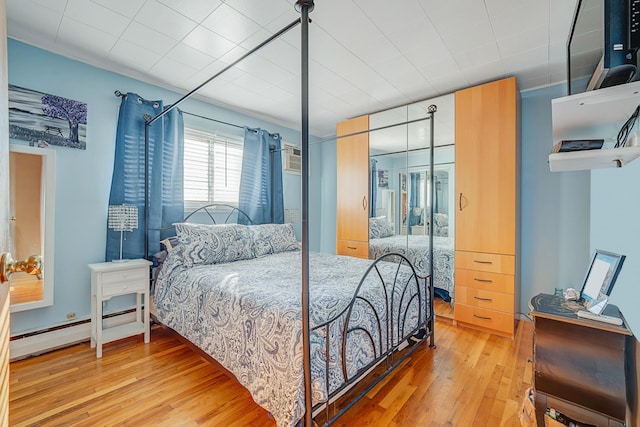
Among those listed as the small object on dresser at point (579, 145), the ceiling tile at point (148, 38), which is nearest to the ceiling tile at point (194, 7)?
the ceiling tile at point (148, 38)

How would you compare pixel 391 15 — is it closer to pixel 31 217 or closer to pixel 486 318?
pixel 486 318

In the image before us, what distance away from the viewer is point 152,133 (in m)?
2.85

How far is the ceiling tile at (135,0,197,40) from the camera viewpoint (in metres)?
1.85

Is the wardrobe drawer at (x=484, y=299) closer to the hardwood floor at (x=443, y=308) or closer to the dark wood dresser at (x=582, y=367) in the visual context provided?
the hardwood floor at (x=443, y=308)

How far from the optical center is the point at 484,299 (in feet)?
9.27

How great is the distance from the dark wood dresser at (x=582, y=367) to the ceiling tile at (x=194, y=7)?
8.73 ft

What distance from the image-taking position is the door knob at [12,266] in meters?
0.65

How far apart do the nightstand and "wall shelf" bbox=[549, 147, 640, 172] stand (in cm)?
303

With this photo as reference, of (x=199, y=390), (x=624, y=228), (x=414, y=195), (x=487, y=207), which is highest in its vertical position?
(x=414, y=195)

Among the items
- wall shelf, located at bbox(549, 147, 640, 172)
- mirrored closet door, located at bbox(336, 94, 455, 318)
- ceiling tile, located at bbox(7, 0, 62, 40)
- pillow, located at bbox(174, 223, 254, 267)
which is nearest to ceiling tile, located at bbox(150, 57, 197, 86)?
ceiling tile, located at bbox(7, 0, 62, 40)

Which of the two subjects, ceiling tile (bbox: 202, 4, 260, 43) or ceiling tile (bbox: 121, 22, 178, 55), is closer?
ceiling tile (bbox: 202, 4, 260, 43)

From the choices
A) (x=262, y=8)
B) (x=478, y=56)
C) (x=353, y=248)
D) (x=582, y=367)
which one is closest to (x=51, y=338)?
(x=262, y=8)

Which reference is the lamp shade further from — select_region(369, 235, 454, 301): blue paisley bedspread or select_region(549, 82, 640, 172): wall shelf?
select_region(549, 82, 640, 172): wall shelf

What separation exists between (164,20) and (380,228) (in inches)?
117
